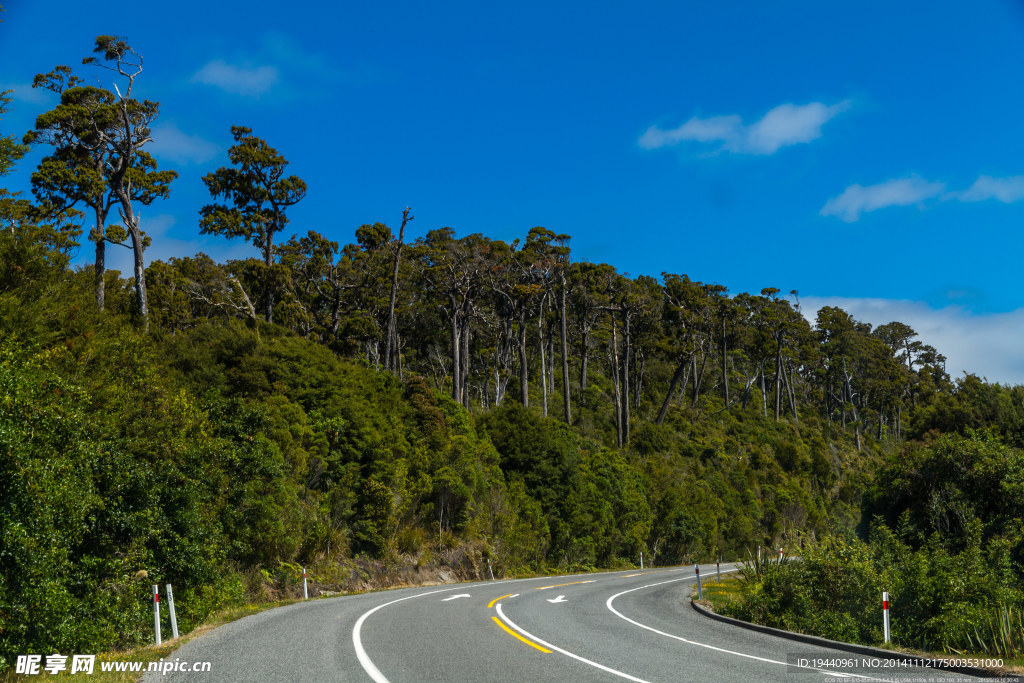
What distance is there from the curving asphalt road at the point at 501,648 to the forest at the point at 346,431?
2.66 meters

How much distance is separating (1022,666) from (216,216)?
4210 centimetres

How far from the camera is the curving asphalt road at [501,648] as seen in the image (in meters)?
9.79

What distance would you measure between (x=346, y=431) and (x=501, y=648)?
66.3ft

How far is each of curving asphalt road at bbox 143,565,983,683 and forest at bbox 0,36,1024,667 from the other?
8.72 feet

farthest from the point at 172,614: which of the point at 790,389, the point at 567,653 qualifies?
the point at 790,389

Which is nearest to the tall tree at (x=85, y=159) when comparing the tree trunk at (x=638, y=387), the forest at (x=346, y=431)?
the forest at (x=346, y=431)

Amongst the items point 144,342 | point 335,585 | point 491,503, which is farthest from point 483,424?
point 144,342

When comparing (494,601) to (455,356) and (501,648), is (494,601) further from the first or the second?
(455,356)

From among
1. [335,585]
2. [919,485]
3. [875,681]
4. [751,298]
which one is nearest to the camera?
[875,681]

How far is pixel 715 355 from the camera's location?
8962 centimetres

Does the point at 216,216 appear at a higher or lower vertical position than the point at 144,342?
higher

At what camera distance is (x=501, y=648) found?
11891 mm

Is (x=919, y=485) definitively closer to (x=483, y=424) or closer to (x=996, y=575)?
(x=996, y=575)

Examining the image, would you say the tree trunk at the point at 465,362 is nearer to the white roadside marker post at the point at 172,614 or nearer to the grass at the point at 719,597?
the grass at the point at 719,597
